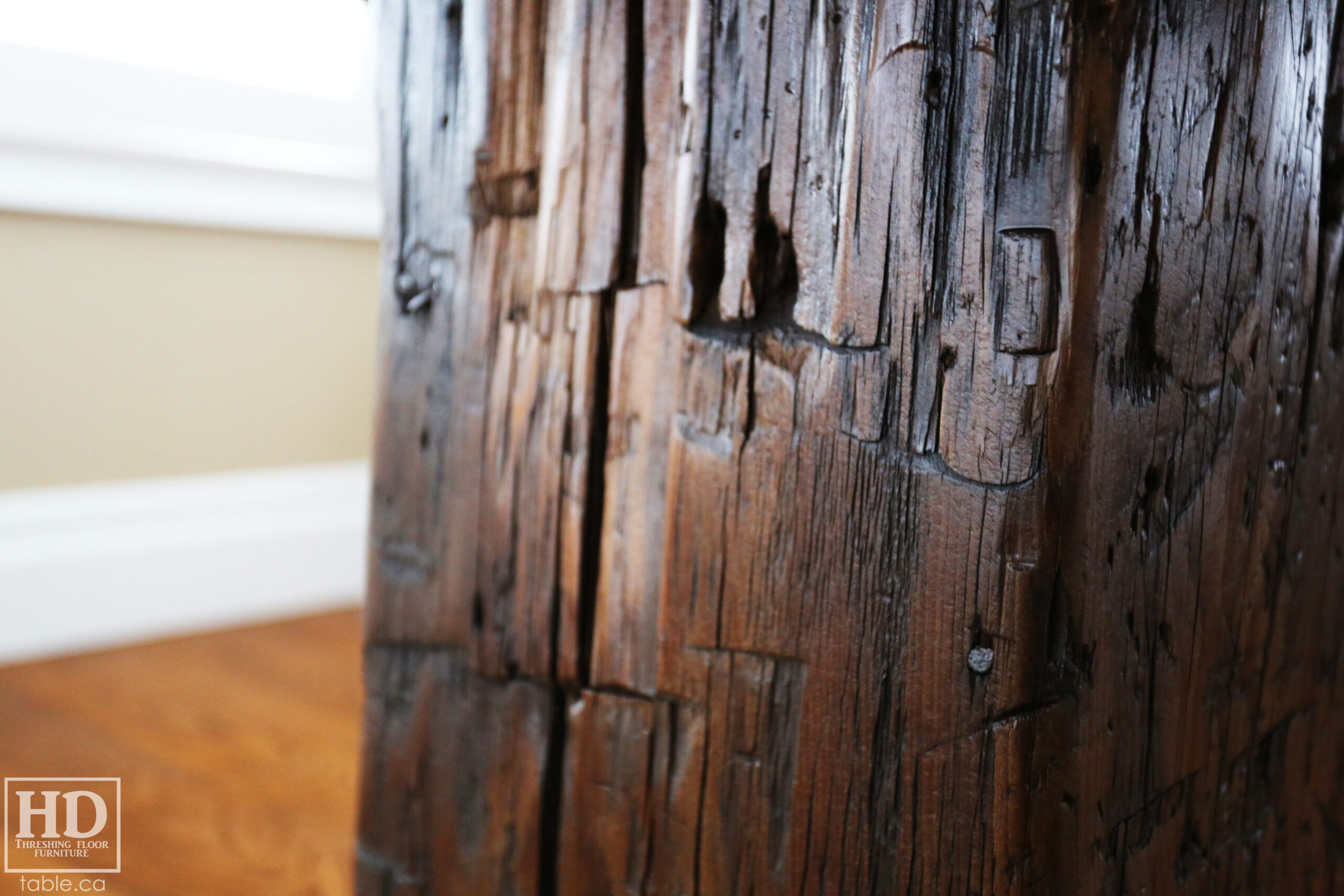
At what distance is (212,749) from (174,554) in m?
0.57

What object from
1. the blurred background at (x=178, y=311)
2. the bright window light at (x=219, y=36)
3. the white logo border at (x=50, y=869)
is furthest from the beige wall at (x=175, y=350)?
the white logo border at (x=50, y=869)

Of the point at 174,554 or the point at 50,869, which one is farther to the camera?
the point at 174,554

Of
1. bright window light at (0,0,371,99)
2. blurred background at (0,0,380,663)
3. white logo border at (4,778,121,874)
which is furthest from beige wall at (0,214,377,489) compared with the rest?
white logo border at (4,778,121,874)

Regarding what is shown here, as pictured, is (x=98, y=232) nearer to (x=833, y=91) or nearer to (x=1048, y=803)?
(x=833, y=91)

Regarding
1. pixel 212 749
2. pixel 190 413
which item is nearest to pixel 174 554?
pixel 190 413

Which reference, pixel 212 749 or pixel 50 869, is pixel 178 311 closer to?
pixel 212 749

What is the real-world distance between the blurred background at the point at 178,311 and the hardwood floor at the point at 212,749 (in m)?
0.15

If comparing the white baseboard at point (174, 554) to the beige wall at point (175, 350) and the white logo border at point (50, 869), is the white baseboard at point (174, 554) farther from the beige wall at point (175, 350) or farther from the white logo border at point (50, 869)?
the white logo border at point (50, 869)

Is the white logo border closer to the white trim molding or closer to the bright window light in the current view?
the white trim molding

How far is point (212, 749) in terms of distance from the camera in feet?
4.18

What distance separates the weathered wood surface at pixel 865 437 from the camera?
0.49m

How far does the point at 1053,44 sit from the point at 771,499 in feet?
0.85

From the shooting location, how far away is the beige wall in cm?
138

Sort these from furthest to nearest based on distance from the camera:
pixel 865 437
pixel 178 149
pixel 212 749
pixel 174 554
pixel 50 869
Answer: pixel 174 554 < pixel 178 149 < pixel 212 749 < pixel 50 869 < pixel 865 437
